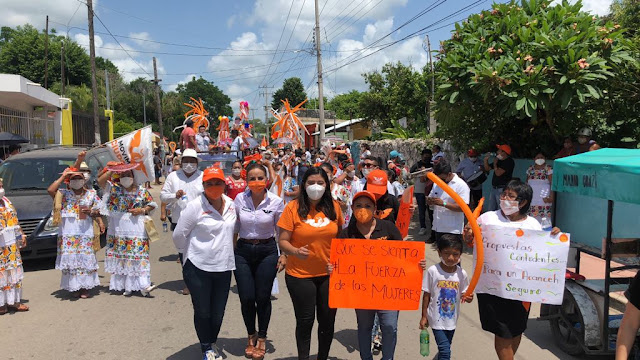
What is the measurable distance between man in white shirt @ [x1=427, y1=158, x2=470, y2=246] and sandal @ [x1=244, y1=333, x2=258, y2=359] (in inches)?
116

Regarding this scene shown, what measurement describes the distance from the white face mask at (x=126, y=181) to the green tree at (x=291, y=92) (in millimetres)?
83070

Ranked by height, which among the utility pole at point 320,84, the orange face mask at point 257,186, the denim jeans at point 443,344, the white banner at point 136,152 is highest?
the utility pole at point 320,84

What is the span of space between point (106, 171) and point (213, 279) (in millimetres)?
3001

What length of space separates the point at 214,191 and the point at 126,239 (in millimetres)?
2972

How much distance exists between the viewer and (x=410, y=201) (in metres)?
4.86

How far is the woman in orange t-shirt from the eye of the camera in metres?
3.95

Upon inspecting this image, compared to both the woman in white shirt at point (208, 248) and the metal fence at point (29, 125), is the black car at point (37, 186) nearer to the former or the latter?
the woman in white shirt at point (208, 248)

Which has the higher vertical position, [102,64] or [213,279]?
[102,64]

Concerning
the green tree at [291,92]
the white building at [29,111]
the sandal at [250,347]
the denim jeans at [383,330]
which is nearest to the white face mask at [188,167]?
the sandal at [250,347]

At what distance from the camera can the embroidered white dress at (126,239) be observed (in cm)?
653

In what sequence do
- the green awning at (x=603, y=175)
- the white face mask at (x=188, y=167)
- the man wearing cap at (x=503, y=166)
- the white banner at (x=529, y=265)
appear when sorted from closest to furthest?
the green awning at (x=603, y=175) → the white banner at (x=529, y=265) → the white face mask at (x=188, y=167) → the man wearing cap at (x=503, y=166)

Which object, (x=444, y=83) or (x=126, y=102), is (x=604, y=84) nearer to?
(x=444, y=83)

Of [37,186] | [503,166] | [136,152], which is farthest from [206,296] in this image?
[503,166]

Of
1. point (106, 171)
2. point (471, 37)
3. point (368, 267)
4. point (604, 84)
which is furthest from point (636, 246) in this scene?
point (106, 171)
